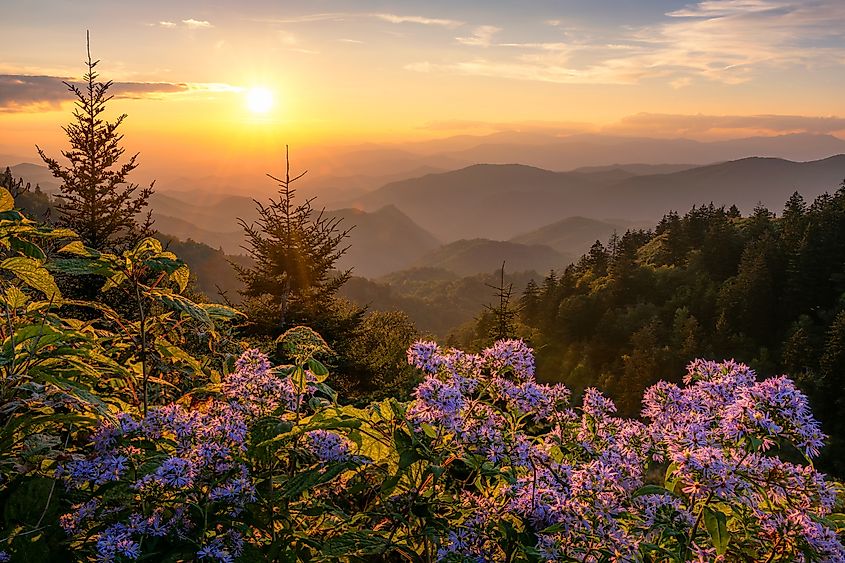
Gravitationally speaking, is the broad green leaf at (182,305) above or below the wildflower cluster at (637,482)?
above

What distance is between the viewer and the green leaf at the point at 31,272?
260cm

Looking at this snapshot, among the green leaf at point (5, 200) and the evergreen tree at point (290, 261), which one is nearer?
the green leaf at point (5, 200)

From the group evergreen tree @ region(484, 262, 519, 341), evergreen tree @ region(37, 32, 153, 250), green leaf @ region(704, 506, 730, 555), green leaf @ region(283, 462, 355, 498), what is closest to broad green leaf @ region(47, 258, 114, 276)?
green leaf @ region(283, 462, 355, 498)

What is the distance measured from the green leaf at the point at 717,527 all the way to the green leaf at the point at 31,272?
307 cm

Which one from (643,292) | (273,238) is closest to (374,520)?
(273,238)

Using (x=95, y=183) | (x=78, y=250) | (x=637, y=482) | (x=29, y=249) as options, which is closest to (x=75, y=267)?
(x=78, y=250)

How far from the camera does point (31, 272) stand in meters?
2.62

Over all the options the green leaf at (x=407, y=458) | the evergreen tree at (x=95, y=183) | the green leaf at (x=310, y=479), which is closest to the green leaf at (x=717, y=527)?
the green leaf at (x=407, y=458)

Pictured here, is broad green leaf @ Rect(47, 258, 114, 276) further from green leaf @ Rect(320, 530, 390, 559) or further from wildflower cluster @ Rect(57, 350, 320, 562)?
green leaf @ Rect(320, 530, 390, 559)

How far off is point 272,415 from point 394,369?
141ft

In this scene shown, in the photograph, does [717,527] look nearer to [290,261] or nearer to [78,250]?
[78,250]

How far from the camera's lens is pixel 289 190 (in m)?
31.1

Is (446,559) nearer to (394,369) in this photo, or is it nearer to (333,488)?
(333,488)

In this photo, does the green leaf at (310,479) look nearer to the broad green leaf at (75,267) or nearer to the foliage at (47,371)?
the foliage at (47,371)
